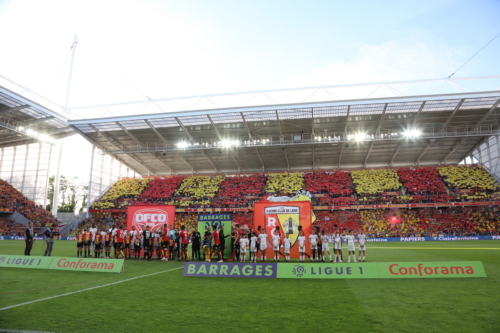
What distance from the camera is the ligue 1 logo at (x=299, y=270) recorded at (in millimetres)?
9867

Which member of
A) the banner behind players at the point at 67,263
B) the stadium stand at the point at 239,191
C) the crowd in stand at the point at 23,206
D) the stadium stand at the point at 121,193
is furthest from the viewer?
the stadium stand at the point at 121,193

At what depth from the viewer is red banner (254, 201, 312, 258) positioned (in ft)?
52.4

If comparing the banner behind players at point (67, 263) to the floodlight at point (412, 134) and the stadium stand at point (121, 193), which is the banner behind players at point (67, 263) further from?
the floodlight at point (412, 134)

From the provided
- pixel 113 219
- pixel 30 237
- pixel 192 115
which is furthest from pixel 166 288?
pixel 113 219

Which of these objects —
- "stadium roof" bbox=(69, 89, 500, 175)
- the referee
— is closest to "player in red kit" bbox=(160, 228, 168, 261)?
the referee

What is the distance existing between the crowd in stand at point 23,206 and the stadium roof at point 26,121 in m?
7.05

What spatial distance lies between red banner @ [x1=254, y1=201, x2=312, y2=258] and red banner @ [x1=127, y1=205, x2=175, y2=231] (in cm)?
460

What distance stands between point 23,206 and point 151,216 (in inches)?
1328

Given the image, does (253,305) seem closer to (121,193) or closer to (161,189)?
(161,189)

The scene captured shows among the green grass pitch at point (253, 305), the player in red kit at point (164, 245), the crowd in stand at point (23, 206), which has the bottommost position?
the green grass pitch at point (253, 305)

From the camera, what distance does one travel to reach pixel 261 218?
1650cm

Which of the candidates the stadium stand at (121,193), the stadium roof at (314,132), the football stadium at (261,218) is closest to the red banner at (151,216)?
the football stadium at (261,218)

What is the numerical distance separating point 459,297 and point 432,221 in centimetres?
3110

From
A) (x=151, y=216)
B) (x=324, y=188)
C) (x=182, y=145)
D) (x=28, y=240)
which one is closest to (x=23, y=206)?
(x=182, y=145)
